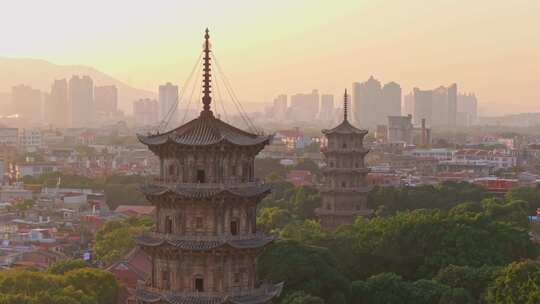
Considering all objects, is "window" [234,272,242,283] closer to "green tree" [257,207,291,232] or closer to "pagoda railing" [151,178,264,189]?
"pagoda railing" [151,178,264,189]

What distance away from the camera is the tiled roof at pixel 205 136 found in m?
24.8

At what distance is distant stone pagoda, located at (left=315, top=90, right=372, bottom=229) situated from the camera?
56969 millimetres

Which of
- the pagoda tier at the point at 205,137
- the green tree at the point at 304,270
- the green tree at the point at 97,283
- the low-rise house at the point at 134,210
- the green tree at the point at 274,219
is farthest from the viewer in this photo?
the low-rise house at the point at 134,210

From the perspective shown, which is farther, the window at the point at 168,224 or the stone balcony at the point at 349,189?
the stone balcony at the point at 349,189

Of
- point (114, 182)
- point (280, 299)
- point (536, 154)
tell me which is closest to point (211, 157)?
point (280, 299)

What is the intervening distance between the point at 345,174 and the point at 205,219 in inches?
1294

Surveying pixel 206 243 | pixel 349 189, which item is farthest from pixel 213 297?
pixel 349 189

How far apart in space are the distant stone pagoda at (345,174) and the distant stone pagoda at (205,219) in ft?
104

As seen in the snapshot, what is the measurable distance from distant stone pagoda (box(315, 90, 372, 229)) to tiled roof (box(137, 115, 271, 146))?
3134cm

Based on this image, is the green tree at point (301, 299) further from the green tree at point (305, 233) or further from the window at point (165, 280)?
the green tree at point (305, 233)

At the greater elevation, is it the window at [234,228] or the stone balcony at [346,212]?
the window at [234,228]

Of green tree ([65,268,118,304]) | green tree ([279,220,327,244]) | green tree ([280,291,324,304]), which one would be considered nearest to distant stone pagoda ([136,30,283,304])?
green tree ([280,291,324,304])

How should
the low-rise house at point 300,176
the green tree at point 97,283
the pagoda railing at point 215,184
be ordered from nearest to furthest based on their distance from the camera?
the pagoda railing at point 215,184
the green tree at point 97,283
the low-rise house at point 300,176

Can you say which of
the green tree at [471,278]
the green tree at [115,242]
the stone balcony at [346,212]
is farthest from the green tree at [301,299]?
the stone balcony at [346,212]
